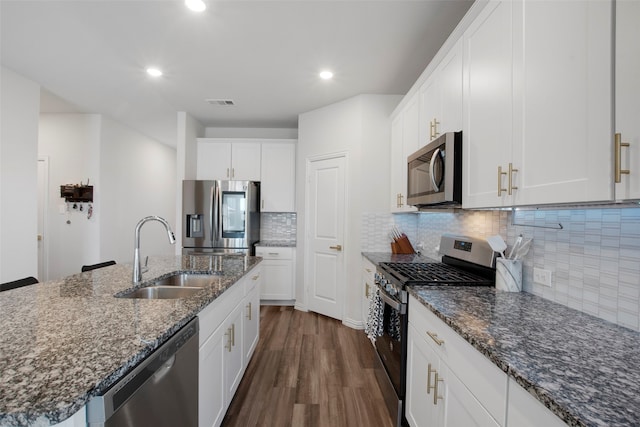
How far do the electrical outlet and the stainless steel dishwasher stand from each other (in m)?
Answer: 1.59

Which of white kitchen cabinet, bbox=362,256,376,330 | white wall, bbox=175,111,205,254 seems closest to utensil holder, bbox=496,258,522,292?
white kitchen cabinet, bbox=362,256,376,330

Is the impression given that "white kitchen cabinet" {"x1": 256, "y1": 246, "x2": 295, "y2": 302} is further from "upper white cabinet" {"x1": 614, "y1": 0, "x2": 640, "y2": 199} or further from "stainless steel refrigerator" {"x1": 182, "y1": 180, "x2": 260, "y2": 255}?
"upper white cabinet" {"x1": 614, "y1": 0, "x2": 640, "y2": 199}

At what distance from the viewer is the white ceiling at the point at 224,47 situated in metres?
2.02

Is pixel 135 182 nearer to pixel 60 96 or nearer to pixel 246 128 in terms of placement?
pixel 60 96

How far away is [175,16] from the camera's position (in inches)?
82.2

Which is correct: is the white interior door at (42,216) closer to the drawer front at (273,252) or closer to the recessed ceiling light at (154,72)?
the recessed ceiling light at (154,72)

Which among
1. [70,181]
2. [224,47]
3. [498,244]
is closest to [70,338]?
[498,244]

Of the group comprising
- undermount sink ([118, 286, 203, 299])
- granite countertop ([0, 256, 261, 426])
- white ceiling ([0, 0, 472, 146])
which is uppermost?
white ceiling ([0, 0, 472, 146])

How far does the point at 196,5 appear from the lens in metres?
1.95

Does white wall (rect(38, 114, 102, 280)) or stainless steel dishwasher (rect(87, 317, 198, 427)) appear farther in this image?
white wall (rect(38, 114, 102, 280))

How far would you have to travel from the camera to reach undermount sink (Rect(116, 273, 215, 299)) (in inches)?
65.6

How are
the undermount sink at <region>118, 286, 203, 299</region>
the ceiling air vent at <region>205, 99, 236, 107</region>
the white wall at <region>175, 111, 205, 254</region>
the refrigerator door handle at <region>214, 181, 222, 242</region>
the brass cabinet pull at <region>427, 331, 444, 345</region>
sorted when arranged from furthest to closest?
1. the white wall at <region>175, 111, 205, 254</region>
2. the refrigerator door handle at <region>214, 181, 222, 242</region>
3. the ceiling air vent at <region>205, 99, 236, 107</region>
4. the undermount sink at <region>118, 286, 203, 299</region>
5. the brass cabinet pull at <region>427, 331, 444, 345</region>

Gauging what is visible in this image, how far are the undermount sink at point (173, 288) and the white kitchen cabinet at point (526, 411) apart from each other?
144cm

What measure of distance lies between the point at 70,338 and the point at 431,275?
1.75 m
